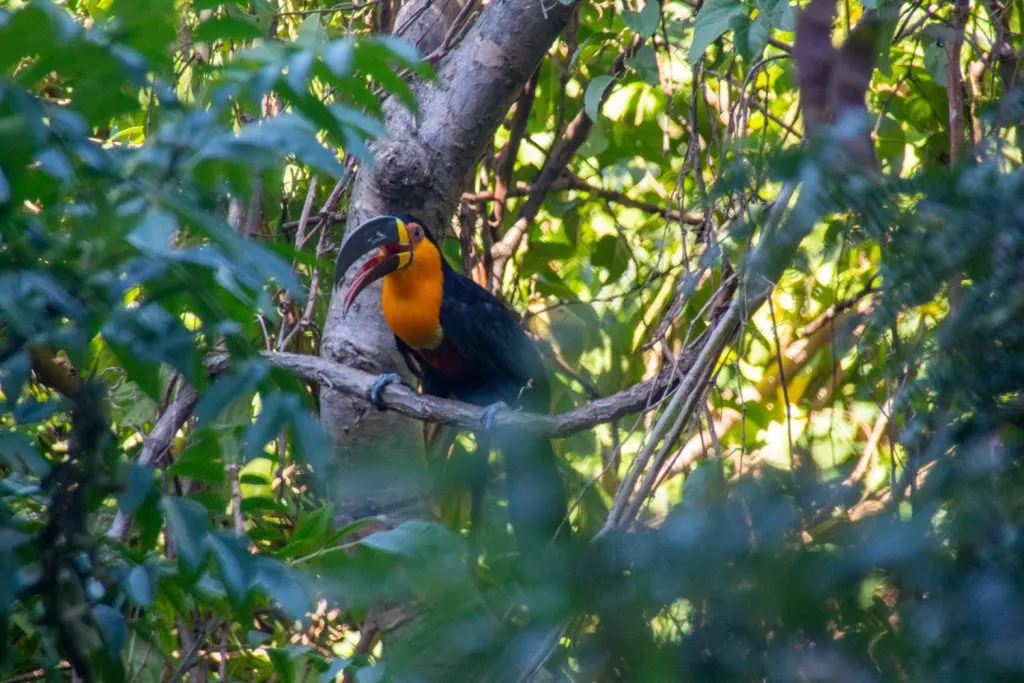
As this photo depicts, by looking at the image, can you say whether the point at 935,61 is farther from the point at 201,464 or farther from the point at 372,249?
the point at 201,464

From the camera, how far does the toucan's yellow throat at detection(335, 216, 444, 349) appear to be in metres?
2.84

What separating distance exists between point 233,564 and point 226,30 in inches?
20.0

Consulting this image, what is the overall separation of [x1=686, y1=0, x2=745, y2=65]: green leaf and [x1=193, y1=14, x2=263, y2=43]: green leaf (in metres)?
1.22

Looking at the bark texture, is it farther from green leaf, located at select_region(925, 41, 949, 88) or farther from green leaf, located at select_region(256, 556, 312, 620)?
green leaf, located at select_region(256, 556, 312, 620)

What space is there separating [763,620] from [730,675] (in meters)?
0.04

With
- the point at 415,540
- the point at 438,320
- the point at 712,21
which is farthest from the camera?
the point at 438,320

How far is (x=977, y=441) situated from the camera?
73 cm

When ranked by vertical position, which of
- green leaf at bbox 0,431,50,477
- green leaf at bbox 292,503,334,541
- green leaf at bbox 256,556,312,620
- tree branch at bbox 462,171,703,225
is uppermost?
tree branch at bbox 462,171,703,225

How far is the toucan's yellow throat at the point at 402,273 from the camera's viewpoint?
9.31 feet

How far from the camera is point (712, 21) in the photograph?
6.89 ft

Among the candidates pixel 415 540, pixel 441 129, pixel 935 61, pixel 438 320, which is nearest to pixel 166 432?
pixel 441 129

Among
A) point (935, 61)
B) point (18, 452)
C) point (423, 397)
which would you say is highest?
point (935, 61)

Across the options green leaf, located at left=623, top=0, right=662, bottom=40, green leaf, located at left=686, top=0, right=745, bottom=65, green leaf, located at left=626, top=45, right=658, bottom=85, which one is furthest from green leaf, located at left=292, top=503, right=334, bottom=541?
green leaf, located at left=626, top=45, right=658, bottom=85

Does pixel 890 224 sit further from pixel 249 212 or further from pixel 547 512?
pixel 249 212
